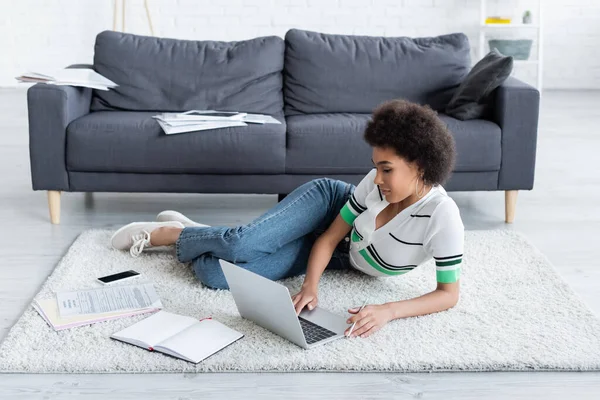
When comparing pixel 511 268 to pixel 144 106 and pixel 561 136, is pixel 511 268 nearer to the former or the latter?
pixel 144 106

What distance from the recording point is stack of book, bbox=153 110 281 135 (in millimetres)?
3543

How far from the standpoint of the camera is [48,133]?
3514mm

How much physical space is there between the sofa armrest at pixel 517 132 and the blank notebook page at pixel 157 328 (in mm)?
1707

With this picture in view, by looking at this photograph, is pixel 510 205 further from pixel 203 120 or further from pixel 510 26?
pixel 510 26

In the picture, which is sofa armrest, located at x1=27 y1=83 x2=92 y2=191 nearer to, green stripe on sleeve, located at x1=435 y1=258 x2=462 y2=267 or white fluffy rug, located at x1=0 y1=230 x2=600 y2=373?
white fluffy rug, located at x1=0 y1=230 x2=600 y2=373

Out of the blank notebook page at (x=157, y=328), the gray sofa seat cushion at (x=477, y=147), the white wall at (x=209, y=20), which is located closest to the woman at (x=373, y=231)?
the blank notebook page at (x=157, y=328)

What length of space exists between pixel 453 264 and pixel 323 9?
4545 mm

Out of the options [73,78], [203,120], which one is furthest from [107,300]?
[73,78]

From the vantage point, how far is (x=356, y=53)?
4039 mm

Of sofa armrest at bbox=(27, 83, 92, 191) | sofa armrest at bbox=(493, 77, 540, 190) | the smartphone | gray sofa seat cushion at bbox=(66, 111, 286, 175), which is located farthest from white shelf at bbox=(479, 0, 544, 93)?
the smartphone

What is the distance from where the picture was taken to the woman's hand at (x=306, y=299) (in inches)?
97.7

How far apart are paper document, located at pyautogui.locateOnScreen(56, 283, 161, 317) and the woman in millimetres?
203

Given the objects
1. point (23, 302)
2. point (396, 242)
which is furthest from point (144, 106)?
point (396, 242)

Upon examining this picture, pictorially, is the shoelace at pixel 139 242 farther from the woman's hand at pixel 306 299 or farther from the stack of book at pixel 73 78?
the stack of book at pixel 73 78
